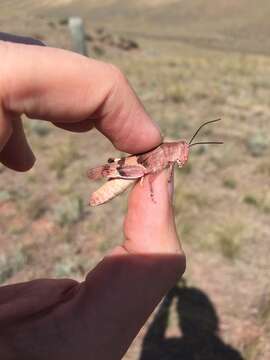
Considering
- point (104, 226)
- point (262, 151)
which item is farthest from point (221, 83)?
point (104, 226)

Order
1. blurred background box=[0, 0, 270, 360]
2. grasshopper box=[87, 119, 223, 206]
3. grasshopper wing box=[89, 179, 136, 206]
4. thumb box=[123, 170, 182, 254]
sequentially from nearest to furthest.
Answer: thumb box=[123, 170, 182, 254] → grasshopper box=[87, 119, 223, 206] → grasshopper wing box=[89, 179, 136, 206] → blurred background box=[0, 0, 270, 360]

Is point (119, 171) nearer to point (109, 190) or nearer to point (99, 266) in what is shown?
point (109, 190)

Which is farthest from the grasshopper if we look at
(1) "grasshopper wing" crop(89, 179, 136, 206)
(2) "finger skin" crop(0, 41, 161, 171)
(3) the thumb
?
(2) "finger skin" crop(0, 41, 161, 171)

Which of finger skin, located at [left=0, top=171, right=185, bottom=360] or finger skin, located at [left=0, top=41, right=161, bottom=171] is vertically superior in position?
finger skin, located at [left=0, top=41, right=161, bottom=171]

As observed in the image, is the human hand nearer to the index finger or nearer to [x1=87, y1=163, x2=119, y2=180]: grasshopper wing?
the index finger

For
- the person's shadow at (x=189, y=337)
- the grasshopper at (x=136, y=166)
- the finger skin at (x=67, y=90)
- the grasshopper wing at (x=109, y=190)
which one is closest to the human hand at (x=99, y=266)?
the finger skin at (x=67, y=90)

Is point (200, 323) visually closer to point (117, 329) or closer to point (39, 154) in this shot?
point (117, 329)

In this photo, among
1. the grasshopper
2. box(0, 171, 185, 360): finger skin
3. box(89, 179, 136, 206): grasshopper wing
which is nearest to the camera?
box(0, 171, 185, 360): finger skin
